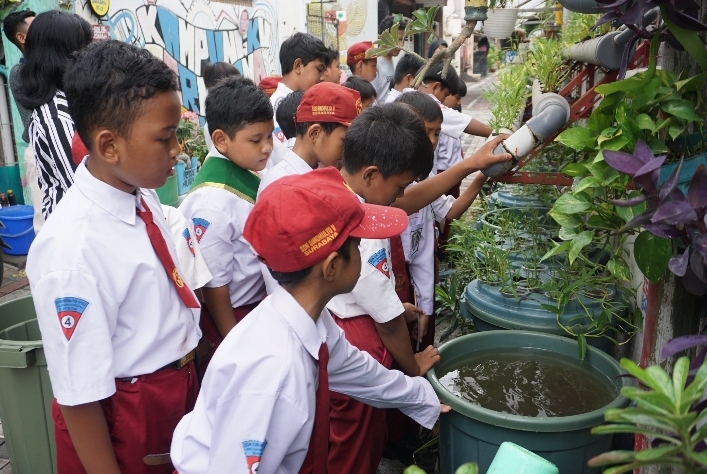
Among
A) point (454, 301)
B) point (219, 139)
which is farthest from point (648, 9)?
point (454, 301)

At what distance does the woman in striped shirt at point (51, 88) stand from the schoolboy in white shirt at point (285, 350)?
136cm

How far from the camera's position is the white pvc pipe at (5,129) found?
17.7 ft

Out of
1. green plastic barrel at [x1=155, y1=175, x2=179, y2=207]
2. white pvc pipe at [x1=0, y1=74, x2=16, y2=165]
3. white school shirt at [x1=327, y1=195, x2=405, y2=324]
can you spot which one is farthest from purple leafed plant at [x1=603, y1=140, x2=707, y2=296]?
white pvc pipe at [x1=0, y1=74, x2=16, y2=165]

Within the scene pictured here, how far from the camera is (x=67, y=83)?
145cm

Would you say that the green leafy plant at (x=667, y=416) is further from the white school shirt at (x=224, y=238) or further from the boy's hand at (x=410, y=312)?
the white school shirt at (x=224, y=238)

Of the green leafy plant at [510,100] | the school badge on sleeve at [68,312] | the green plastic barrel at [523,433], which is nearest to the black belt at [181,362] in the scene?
the school badge on sleeve at [68,312]

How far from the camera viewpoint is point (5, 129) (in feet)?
18.0

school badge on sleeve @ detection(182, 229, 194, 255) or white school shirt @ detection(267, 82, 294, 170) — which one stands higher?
school badge on sleeve @ detection(182, 229, 194, 255)

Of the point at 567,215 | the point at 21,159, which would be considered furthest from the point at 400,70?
the point at 567,215

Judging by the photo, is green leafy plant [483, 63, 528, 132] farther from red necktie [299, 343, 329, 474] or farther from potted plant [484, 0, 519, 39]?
red necktie [299, 343, 329, 474]

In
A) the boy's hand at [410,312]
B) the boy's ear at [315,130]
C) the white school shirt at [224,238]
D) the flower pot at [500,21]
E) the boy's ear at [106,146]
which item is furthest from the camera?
the flower pot at [500,21]

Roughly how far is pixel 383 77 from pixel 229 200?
467 cm

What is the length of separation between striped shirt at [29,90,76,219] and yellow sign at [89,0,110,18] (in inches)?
154

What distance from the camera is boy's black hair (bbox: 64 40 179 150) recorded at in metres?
1.42
